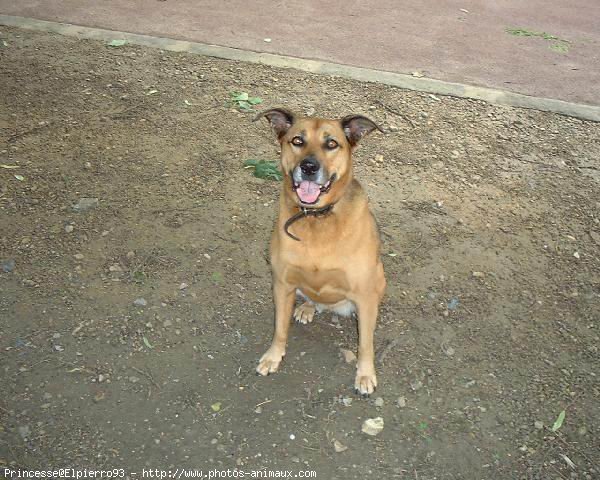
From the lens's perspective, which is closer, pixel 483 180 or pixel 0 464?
pixel 0 464

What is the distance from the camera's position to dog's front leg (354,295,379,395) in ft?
12.6

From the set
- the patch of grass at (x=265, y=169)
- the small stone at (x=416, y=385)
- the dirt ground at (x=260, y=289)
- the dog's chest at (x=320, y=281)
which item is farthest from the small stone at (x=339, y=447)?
the patch of grass at (x=265, y=169)

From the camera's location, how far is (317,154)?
358 cm

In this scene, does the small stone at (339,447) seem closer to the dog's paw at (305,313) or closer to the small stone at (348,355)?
the small stone at (348,355)

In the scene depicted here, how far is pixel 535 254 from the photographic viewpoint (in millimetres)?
5074

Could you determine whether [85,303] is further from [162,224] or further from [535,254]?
[535,254]

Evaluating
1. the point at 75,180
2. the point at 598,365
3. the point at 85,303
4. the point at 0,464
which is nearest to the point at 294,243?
the point at 85,303

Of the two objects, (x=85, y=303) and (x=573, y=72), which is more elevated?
(x=573, y=72)

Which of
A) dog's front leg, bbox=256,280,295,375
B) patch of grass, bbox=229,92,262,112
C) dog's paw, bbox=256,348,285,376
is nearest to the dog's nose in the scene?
dog's front leg, bbox=256,280,295,375

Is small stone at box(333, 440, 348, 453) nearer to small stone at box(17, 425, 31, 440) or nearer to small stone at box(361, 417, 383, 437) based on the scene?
small stone at box(361, 417, 383, 437)

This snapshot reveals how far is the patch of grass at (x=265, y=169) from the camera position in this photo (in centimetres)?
573

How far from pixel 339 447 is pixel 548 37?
291 inches

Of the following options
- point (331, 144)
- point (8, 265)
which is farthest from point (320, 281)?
point (8, 265)

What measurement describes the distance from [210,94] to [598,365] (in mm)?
4777
